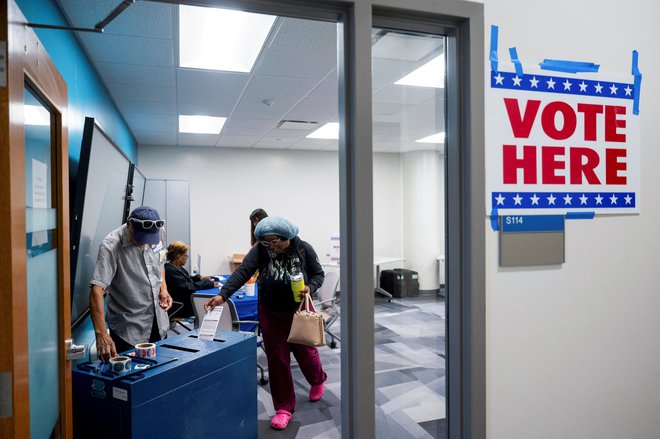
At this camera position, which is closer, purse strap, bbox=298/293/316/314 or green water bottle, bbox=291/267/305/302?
purse strap, bbox=298/293/316/314

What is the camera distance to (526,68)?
3.94 feet

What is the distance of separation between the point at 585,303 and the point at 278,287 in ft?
5.82

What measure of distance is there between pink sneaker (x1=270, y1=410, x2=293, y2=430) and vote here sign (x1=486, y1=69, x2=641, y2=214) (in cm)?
Result: 210

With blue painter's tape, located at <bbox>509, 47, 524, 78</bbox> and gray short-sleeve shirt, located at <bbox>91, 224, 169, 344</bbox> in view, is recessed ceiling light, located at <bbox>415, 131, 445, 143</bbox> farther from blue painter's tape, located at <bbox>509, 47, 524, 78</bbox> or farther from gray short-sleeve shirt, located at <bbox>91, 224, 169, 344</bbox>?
gray short-sleeve shirt, located at <bbox>91, 224, 169, 344</bbox>

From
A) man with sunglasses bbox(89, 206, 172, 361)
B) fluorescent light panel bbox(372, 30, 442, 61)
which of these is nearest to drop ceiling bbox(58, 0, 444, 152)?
fluorescent light panel bbox(372, 30, 442, 61)

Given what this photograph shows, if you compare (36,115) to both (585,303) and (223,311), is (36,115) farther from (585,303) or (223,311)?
(223,311)

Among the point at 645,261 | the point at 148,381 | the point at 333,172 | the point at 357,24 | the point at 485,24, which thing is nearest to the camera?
the point at 357,24

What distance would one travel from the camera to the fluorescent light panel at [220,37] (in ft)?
8.04

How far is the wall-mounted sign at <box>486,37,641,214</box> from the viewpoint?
1183 mm

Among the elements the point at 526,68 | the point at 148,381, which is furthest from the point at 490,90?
the point at 148,381

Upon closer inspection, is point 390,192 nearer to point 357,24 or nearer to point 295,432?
point 357,24

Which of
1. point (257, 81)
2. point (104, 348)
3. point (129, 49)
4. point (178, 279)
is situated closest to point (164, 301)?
point (178, 279)

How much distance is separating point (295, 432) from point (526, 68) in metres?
2.36

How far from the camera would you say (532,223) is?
3.99 ft
